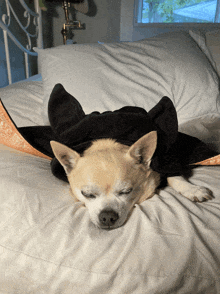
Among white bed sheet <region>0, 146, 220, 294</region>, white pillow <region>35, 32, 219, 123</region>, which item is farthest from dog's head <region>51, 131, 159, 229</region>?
white pillow <region>35, 32, 219, 123</region>

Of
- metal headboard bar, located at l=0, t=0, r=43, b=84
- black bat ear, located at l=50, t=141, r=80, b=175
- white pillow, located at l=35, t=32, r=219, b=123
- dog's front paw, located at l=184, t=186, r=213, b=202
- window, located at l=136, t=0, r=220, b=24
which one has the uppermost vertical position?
window, located at l=136, t=0, r=220, b=24

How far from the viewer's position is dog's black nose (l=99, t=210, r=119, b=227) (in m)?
0.97

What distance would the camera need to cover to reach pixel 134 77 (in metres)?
1.84

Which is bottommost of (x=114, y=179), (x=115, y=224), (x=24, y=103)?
(x=115, y=224)

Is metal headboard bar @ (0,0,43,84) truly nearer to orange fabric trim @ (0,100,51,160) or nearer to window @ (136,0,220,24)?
window @ (136,0,220,24)

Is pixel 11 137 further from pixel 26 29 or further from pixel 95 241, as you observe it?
pixel 26 29

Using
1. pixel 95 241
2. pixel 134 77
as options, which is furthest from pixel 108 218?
pixel 134 77

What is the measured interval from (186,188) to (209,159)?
219 millimetres

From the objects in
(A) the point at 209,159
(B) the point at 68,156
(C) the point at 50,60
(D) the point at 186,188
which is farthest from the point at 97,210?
(C) the point at 50,60

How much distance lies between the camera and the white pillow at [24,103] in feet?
5.82

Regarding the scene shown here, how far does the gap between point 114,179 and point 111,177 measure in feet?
0.06

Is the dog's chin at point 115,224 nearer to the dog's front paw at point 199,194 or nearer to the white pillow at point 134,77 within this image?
the dog's front paw at point 199,194

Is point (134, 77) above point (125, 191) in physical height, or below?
above

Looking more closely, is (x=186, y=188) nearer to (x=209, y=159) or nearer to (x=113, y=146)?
(x=209, y=159)
